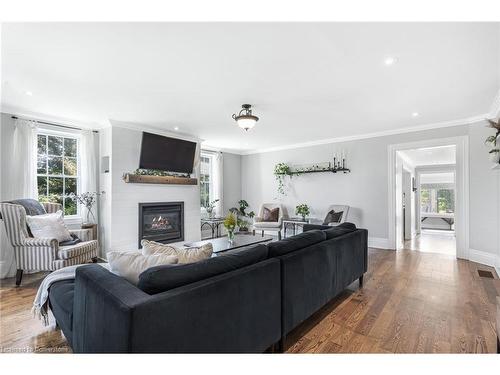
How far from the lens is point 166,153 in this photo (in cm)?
500

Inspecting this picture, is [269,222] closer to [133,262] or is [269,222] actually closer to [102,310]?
[133,262]

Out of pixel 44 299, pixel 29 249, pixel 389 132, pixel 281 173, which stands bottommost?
pixel 44 299

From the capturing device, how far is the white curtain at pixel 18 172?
3553 mm

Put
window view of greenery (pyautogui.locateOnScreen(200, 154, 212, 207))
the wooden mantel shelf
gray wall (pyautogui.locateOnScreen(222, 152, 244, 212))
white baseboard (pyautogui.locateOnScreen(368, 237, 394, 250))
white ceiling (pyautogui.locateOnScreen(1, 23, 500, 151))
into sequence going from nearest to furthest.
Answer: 1. white ceiling (pyautogui.locateOnScreen(1, 23, 500, 151))
2. the wooden mantel shelf
3. white baseboard (pyautogui.locateOnScreen(368, 237, 394, 250))
4. window view of greenery (pyautogui.locateOnScreen(200, 154, 212, 207))
5. gray wall (pyautogui.locateOnScreen(222, 152, 244, 212))

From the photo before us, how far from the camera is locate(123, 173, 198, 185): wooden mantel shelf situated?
4406mm

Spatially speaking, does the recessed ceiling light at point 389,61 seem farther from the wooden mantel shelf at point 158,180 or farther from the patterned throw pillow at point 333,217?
the wooden mantel shelf at point 158,180

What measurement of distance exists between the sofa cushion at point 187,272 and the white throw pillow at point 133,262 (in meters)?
0.22

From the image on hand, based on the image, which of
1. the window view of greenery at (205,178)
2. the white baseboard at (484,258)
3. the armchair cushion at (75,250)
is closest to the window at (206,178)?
the window view of greenery at (205,178)

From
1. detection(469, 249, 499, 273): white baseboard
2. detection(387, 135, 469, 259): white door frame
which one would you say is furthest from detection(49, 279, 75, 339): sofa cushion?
detection(387, 135, 469, 259): white door frame

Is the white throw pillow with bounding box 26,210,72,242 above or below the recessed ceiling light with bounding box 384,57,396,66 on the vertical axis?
below

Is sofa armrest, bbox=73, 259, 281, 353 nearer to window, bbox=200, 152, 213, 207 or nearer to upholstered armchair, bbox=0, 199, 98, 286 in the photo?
upholstered armchair, bbox=0, 199, 98, 286

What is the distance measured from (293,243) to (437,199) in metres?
10.6

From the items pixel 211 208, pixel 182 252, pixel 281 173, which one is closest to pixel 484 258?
pixel 281 173

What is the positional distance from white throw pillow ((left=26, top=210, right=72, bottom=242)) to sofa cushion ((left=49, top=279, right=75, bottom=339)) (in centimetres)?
178
